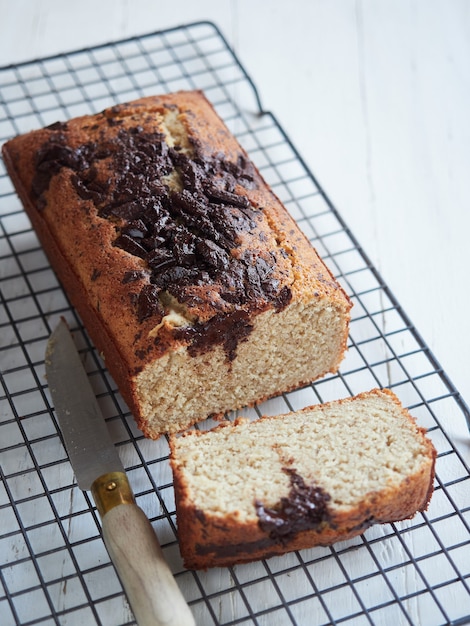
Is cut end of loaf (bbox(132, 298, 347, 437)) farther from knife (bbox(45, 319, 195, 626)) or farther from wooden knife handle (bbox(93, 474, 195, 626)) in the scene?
wooden knife handle (bbox(93, 474, 195, 626))

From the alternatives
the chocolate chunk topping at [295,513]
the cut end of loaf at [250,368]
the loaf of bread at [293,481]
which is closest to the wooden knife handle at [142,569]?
the loaf of bread at [293,481]

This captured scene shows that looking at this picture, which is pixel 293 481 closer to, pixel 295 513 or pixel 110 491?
pixel 295 513

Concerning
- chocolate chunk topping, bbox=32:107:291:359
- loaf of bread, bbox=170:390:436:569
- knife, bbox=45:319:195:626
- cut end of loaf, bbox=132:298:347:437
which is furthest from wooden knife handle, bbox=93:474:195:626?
chocolate chunk topping, bbox=32:107:291:359

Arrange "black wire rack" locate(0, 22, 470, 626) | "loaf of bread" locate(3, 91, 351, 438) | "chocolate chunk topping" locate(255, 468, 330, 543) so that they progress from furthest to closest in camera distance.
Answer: "loaf of bread" locate(3, 91, 351, 438) → "black wire rack" locate(0, 22, 470, 626) → "chocolate chunk topping" locate(255, 468, 330, 543)

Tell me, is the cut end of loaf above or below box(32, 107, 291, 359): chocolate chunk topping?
below

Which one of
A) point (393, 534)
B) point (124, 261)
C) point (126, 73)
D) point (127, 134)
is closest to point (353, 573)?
point (393, 534)

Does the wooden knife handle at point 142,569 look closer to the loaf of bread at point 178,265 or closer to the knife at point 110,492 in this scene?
the knife at point 110,492

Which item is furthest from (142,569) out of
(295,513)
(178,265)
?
(178,265)

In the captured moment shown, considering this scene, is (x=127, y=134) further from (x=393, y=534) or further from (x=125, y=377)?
(x=393, y=534)
